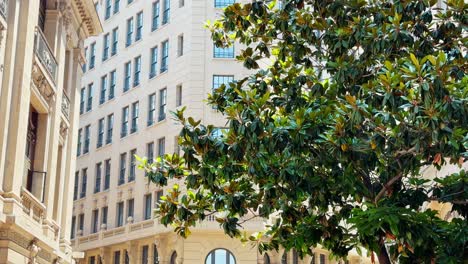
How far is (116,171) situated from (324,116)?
121ft

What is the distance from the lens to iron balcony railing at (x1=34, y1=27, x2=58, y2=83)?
23.3 meters

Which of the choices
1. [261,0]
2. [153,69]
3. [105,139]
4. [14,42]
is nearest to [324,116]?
[261,0]

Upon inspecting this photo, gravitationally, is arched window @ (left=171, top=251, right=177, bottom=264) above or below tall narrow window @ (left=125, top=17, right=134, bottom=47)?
below

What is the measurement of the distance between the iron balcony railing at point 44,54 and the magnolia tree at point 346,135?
9.79 meters

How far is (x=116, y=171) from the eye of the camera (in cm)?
4791

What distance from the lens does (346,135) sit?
11805 millimetres

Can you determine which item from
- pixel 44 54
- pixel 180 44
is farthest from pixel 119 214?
pixel 44 54

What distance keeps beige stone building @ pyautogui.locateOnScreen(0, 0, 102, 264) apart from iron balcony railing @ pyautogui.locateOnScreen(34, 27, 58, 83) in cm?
3

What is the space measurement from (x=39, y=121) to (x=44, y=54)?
235cm

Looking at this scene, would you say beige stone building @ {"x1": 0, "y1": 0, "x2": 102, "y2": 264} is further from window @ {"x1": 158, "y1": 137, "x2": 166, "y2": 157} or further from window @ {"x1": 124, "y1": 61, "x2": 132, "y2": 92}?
window @ {"x1": 124, "y1": 61, "x2": 132, "y2": 92}

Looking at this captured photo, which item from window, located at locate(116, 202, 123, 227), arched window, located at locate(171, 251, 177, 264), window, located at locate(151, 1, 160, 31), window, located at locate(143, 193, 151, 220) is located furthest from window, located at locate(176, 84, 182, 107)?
arched window, located at locate(171, 251, 177, 264)

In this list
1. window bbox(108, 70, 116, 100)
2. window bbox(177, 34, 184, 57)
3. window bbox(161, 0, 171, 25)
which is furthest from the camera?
window bbox(108, 70, 116, 100)

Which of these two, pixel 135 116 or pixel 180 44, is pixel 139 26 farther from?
pixel 135 116

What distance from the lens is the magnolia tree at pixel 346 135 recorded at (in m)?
11.2
